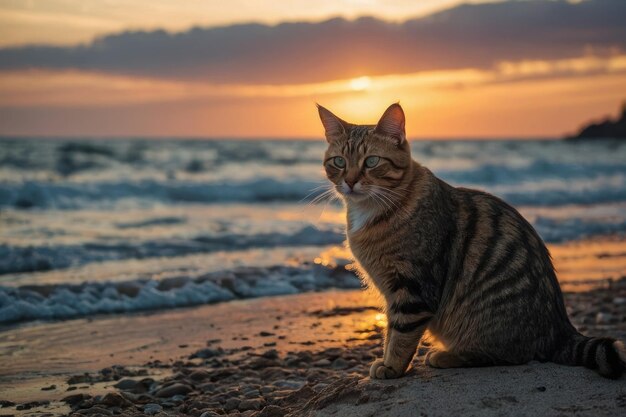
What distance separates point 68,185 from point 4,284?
9962 mm

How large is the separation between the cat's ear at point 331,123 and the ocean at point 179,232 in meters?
1.23

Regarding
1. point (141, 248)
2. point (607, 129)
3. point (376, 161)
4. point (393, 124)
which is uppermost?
point (607, 129)

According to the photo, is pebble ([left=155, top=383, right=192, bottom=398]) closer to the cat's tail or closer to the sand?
the sand

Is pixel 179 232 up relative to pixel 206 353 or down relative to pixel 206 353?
up

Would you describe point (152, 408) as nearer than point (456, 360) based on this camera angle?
No

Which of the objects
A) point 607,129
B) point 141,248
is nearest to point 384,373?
point 141,248

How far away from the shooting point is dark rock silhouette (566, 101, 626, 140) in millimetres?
82812

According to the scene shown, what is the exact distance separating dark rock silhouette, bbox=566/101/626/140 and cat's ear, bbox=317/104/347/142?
86316 millimetres

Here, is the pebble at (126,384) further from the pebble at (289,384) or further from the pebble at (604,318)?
the pebble at (604,318)

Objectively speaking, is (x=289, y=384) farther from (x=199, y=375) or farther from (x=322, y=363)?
(x=199, y=375)

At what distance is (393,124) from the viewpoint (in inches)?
166

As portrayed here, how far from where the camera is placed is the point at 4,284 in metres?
7.84

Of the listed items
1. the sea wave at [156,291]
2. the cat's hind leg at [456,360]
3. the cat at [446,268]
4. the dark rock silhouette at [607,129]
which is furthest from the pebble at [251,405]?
the dark rock silhouette at [607,129]

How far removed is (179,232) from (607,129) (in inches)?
3310
